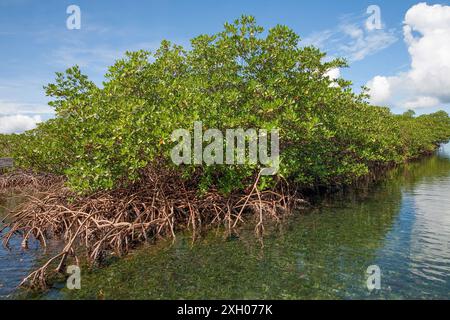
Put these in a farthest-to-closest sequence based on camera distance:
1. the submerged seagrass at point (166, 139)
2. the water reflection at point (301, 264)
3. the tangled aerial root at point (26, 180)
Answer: the tangled aerial root at point (26, 180) < the submerged seagrass at point (166, 139) < the water reflection at point (301, 264)

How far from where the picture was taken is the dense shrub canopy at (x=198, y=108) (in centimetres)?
1064

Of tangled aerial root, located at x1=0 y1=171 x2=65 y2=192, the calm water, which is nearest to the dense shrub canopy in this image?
the calm water

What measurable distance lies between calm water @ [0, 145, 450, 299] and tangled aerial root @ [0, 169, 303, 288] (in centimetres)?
84

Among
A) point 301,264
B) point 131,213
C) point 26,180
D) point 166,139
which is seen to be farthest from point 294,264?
point 26,180

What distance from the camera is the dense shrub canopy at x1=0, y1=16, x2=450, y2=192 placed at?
10641 mm

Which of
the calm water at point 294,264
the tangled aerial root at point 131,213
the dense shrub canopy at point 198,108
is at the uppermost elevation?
the dense shrub canopy at point 198,108

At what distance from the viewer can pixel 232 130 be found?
1165 centimetres

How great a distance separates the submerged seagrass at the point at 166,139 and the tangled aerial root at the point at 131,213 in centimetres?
5

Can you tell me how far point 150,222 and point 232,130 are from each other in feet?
13.4

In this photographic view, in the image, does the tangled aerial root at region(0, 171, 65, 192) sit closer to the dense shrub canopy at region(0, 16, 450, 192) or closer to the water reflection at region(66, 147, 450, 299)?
the dense shrub canopy at region(0, 16, 450, 192)

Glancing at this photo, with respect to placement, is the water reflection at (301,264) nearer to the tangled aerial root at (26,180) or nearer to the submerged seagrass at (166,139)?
the submerged seagrass at (166,139)

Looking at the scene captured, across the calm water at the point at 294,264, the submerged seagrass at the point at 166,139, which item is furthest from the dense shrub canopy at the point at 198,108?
the calm water at the point at 294,264

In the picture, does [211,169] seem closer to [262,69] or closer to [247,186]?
[247,186]
